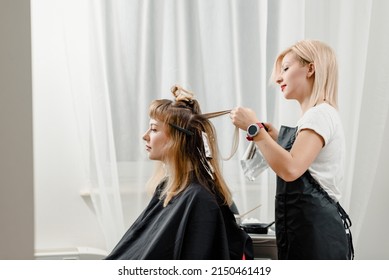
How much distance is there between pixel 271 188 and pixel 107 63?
0.84m

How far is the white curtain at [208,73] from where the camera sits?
199cm

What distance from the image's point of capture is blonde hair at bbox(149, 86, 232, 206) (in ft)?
4.59

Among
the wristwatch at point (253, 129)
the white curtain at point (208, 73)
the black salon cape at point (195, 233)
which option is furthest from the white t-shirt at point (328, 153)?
the white curtain at point (208, 73)

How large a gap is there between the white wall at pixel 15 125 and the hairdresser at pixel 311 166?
986 millimetres

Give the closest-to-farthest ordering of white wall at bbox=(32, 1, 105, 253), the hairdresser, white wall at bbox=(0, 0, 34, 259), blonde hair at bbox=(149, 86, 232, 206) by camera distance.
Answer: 1. white wall at bbox=(0, 0, 34, 259)
2. the hairdresser
3. blonde hair at bbox=(149, 86, 232, 206)
4. white wall at bbox=(32, 1, 105, 253)

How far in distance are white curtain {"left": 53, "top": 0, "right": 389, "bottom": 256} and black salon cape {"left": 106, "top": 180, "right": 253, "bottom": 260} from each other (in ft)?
2.17

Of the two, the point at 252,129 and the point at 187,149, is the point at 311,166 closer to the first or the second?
the point at 252,129

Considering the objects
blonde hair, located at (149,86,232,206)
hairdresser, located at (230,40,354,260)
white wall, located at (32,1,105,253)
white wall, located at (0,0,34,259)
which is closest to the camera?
white wall, located at (0,0,34,259)

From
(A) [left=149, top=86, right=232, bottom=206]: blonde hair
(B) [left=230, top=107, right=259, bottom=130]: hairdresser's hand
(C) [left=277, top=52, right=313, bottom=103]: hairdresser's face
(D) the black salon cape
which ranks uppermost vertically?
(C) [left=277, top=52, right=313, bottom=103]: hairdresser's face

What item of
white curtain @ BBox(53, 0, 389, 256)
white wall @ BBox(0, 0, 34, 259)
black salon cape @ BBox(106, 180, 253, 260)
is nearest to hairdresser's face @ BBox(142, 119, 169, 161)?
black salon cape @ BBox(106, 180, 253, 260)

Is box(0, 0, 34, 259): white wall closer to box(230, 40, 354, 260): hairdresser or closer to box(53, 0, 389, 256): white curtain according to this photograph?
box(230, 40, 354, 260): hairdresser

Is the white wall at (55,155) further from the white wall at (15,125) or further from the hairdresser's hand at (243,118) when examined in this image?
the white wall at (15,125)

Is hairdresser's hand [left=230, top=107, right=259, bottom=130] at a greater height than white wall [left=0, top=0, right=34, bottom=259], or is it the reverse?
white wall [left=0, top=0, right=34, bottom=259]

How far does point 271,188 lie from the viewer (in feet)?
6.86
